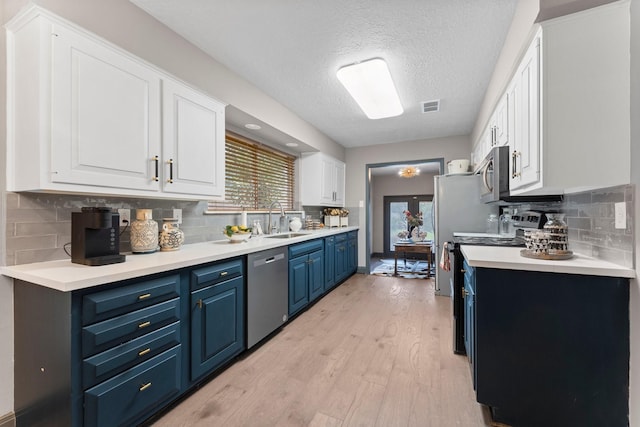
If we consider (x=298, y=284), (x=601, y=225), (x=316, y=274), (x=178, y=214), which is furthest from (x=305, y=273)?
(x=601, y=225)

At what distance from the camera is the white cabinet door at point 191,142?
1913 millimetres

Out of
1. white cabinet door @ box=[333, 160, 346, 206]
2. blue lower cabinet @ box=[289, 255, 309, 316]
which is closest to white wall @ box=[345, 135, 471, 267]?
white cabinet door @ box=[333, 160, 346, 206]

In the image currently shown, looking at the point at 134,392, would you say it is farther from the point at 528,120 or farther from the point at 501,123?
the point at 501,123

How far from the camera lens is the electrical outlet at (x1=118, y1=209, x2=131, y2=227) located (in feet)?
6.21

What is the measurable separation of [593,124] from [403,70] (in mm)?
1578

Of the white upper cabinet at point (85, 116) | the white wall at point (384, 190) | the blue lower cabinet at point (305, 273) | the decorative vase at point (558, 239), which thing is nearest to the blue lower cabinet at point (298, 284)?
the blue lower cabinet at point (305, 273)

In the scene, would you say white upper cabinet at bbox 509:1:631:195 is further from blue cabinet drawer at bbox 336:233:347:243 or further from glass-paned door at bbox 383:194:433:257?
glass-paned door at bbox 383:194:433:257

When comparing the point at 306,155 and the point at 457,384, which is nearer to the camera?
the point at 457,384

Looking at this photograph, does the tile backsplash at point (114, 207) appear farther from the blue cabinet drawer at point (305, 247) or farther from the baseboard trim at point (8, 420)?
the blue cabinet drawer at point (305, 247)

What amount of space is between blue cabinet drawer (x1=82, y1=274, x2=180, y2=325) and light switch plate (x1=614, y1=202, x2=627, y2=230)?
229 centimetres

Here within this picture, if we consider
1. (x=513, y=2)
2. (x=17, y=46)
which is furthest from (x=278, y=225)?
(x=513, y=2)

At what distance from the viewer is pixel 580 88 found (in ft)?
4.48

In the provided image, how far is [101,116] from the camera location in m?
1.54

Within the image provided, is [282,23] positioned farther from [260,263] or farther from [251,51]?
[260,263]
